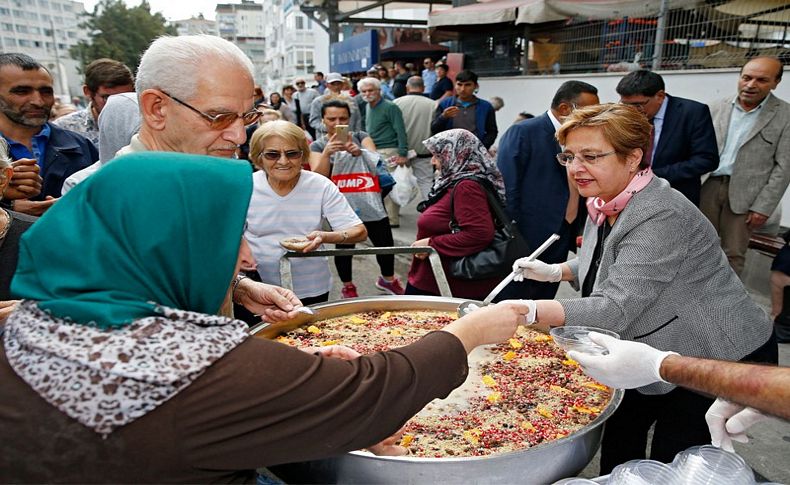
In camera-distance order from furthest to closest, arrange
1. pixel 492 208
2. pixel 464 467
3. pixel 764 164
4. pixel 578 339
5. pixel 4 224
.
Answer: pixel 764 164, pixel 492 208, pixel 4 224, pixel 578 339, pixel 464 467

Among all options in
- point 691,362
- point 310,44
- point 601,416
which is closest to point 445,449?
point 601,416

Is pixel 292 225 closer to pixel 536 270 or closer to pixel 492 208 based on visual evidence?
pixel 492 208

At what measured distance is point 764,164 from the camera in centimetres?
434

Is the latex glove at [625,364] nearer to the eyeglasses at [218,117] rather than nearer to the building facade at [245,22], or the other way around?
the eyeglasses at [218,117]

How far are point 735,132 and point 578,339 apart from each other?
3820 mm

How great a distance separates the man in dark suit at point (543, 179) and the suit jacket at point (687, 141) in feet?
2.54

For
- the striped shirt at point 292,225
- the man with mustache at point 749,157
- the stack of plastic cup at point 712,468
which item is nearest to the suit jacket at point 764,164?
the man with mustache at point 749,157

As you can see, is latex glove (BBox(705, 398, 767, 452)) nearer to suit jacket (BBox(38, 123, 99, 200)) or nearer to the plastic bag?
suit jacket (BBox(38, 123, 99, 200))

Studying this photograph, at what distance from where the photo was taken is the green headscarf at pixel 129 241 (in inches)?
34.7

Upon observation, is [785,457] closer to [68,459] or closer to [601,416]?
[601,416]

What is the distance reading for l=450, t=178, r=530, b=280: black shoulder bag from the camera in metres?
3.14

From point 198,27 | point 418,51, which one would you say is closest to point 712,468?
point 198,27

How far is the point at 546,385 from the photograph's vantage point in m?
1.87

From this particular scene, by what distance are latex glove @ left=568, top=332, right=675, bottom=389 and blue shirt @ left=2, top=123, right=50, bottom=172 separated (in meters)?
3.55
